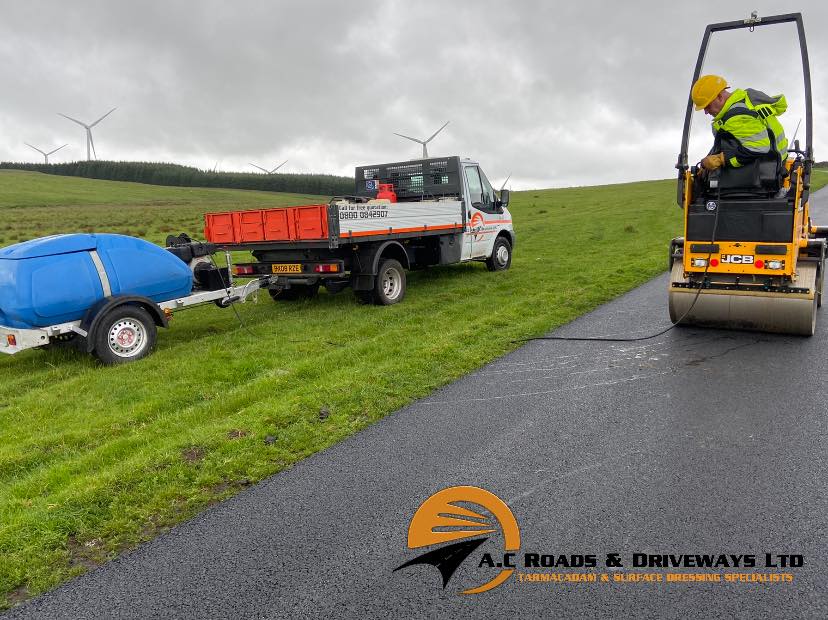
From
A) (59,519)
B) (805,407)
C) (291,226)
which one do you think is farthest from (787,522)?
(291,226)

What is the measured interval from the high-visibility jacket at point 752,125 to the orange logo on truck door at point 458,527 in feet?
17.5

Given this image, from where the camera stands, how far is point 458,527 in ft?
11.3

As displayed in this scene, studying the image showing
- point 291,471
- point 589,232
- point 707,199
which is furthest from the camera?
point 589,232

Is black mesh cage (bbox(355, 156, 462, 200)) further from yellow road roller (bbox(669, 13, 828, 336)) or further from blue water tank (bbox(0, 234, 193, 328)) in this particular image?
blue water tank (bbox(0, 234, 193, 328))

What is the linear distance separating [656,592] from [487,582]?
0.79 m

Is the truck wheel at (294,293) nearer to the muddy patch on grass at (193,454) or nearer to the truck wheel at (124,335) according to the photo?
the truck wheel at (124,335)

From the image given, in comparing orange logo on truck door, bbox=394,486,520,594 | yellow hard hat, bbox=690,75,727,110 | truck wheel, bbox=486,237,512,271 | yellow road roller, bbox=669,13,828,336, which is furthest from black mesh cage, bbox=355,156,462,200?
orange logo on truck door, bbox=394,486,520,594

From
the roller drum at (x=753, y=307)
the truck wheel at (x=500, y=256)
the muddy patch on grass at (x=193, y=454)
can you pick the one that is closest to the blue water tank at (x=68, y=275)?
the muddy patch on grass at (x=193, y=454)

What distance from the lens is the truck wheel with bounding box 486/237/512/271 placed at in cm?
1444

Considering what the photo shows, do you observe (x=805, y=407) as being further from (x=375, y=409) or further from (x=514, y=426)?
(x=375, y=409)

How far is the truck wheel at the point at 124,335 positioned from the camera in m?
7.41

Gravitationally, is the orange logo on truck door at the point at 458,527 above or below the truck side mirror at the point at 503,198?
below

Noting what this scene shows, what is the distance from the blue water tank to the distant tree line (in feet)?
253

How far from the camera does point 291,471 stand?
4262 millimetres
